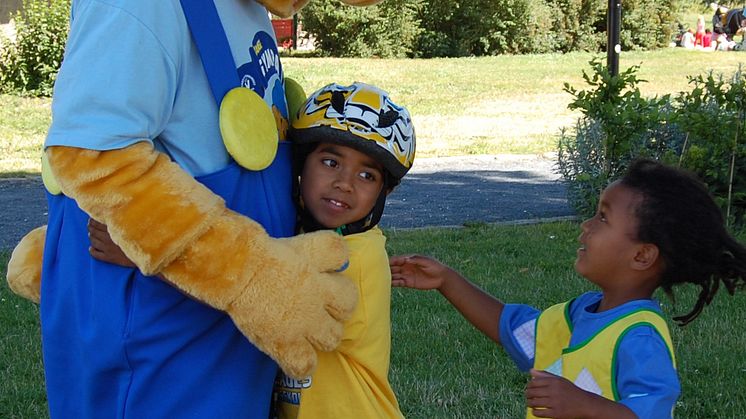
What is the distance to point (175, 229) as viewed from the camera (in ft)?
6.48

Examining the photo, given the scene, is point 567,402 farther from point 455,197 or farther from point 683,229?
point 455,197

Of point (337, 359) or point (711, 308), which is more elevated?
point (337, 359)

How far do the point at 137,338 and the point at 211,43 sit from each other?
0.64m

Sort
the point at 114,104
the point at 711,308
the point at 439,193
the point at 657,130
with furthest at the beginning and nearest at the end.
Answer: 1. the point at 439,193
2. the point at 657,130
3. the point at 711,308
4. the point at 114,104

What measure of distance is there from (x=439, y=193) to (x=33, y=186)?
394cm

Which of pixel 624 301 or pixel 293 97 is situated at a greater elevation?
pixel 293 97

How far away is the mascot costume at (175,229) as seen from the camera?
1.97m

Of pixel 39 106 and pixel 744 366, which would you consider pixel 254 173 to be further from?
pixel 39 106

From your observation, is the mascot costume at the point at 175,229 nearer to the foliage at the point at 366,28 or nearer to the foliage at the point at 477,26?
the foliage at the point at 477,26

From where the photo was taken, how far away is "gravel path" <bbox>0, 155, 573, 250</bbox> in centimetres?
837

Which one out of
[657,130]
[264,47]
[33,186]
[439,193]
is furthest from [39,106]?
[264,47]

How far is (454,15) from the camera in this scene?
26328 millimetres

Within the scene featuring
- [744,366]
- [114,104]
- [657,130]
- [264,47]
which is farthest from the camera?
[657,130]

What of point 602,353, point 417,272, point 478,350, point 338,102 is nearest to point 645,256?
point 602,353
